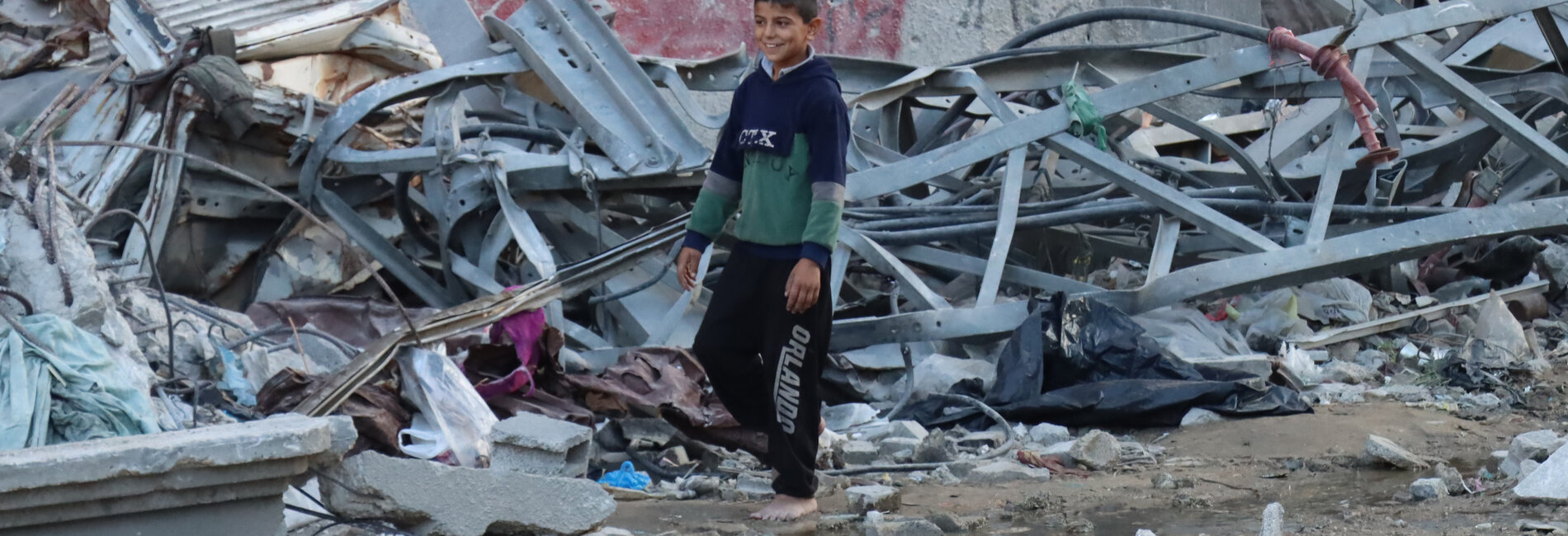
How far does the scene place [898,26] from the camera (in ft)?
29.9

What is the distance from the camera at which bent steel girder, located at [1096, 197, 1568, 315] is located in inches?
209

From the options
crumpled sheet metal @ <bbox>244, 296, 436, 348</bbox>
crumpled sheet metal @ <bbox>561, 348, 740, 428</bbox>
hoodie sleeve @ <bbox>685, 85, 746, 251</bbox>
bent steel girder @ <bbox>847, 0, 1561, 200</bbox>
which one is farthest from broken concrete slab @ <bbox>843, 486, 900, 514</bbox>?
crumpled sheet metal @ <bbox>244, 296, 436, 348</bbox>

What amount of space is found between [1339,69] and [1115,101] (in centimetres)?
82

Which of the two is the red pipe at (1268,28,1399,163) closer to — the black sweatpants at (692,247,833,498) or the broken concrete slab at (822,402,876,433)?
the broken concrete slab at (822,402,876,433)

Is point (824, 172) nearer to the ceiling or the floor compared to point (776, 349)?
nearer to the ceiling

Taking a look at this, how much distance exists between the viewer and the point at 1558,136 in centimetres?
750

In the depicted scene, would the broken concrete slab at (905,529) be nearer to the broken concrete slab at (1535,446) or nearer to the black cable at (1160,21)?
the broken concrete slab at (1535,446)

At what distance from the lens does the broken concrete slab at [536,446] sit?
3523mm

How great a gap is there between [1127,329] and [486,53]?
3.07 meters

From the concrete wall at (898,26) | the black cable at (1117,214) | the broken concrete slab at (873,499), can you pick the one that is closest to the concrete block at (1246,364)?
the black cable at (1117,214)

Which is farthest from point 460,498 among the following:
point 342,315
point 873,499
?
point 342,315

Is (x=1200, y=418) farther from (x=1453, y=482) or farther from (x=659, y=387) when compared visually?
(x=659, y=387)

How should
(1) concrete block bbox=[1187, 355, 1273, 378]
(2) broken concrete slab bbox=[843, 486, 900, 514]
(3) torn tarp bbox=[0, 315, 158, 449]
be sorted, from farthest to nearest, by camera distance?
1. (1) concrete block bbox=[1187, 355, 1273, 378]
2. (2) broken concrete slab bbox=[843, 486, 900, 514]
3. (3) torn tarp bbox=[0, 315, 158, 449]

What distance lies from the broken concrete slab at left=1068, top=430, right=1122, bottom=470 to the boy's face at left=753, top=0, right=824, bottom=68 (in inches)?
64.8
